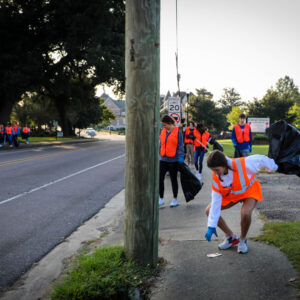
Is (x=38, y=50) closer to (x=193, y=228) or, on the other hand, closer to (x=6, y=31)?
(x=6, y=31)

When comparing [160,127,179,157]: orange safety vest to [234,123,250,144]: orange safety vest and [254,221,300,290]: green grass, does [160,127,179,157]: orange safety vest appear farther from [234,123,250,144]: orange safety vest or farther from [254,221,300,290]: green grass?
[234,123,250,144]: orange safety vest

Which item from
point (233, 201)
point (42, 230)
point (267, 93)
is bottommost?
point (42, 230)

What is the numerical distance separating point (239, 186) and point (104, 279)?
179 centimetres

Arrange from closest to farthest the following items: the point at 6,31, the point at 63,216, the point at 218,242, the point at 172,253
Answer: the point at 172,253, the point at 218,242, the point at 63,216, the point at 6,31

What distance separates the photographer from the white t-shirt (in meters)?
3.57

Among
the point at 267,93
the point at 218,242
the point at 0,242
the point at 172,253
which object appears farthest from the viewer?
the point at 267,93

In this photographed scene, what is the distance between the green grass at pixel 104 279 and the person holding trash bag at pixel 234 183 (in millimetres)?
862

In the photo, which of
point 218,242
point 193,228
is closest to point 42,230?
point 193,228

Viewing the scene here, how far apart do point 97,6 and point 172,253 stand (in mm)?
28169

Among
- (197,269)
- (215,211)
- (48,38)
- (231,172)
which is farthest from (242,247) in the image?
(48,38)

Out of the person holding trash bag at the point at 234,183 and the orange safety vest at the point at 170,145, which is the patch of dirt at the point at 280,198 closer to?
the person holding trash bag at the point at 234,183

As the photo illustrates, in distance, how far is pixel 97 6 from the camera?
92.4ft

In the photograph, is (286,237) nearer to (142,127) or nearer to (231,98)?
(142,127)

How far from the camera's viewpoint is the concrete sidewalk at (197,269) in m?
2.96
